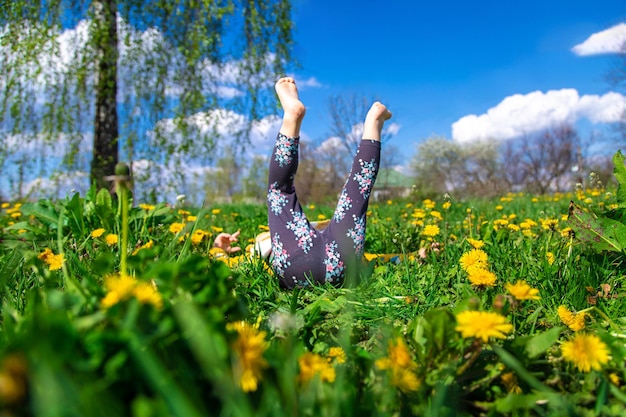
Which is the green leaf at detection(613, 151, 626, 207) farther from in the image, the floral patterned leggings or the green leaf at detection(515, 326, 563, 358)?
the green leaf at detection(515, 326, 563, 358)

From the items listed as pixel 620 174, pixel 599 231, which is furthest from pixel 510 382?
pixel 620 174

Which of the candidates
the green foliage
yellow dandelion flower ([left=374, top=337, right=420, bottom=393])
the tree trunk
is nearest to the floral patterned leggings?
the green foliage

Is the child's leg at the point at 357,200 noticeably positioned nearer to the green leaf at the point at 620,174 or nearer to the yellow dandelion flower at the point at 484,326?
the green leaf at the point at 620,174

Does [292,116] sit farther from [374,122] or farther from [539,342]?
[539,342]

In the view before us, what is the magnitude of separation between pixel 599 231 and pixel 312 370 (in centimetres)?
154

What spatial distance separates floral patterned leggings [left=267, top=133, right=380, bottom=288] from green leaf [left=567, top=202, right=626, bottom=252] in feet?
2.87

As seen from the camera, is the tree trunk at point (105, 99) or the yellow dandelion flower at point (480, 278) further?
the tree trunk at point (105, 99)

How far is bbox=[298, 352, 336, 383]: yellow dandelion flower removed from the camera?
755mm

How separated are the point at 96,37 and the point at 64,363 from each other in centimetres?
581

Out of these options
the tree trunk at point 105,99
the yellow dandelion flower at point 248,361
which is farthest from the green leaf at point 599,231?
the tree trunk at point 105,99

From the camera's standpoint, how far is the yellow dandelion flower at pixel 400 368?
2.66 ft

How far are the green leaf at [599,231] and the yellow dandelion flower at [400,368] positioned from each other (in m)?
1.32

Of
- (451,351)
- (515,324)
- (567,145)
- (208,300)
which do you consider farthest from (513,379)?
(567,145)

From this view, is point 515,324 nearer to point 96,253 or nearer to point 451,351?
point 451,351
